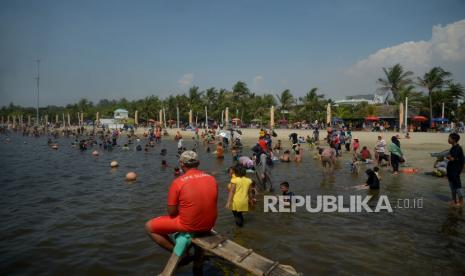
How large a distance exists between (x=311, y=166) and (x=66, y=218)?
13653 millimetres

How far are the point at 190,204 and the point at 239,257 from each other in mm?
987

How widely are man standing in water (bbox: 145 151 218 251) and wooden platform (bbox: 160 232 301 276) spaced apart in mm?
178

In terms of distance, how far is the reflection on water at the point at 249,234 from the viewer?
612 centimetres

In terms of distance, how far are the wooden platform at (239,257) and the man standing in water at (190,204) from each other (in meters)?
0.18

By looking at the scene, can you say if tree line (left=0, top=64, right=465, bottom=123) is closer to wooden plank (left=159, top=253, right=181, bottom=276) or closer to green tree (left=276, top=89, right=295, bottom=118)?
green tree (left=276, top=89, right=295, bottom=118)

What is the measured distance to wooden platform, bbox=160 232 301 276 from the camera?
13.5 feet

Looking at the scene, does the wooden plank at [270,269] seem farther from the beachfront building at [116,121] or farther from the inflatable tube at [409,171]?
the beachfront building at [116,121]

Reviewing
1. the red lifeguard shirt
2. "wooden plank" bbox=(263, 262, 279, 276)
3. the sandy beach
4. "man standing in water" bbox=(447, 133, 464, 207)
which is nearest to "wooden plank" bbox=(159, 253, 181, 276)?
the red lifeguard shirt

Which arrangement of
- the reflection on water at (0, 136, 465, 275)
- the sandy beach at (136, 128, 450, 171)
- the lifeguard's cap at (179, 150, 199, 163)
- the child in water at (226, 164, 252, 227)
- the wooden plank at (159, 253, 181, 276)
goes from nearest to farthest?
the wooden plank at (159, 253, 181, 276) → the lifeguard's cap at (179, 150, 199, 163) → the reflection on water at (0, 136, 465, 275) → the child in water at (226, 164, 252, 227) → the sandy beach at (136, 128, 450, 171)

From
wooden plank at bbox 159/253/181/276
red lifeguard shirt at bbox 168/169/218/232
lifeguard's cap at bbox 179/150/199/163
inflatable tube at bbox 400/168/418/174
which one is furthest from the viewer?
inflatable tube at bbox 400/168/418/174

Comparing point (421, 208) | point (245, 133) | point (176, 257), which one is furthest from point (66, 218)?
point (245, 133)

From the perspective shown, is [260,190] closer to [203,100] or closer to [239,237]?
[239,237]

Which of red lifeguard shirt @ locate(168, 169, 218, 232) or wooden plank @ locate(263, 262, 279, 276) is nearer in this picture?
wooden plank @ locate(263, 262, 279, 276)

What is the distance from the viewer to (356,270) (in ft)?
19.0
